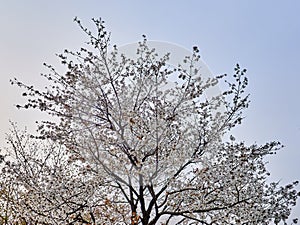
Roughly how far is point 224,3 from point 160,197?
3.00 m

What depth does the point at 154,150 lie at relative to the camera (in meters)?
3.93

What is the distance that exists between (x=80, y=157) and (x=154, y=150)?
0.79 meters

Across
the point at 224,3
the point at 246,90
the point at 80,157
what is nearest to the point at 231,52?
the point at 224,3

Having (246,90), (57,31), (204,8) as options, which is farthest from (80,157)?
(204,8)

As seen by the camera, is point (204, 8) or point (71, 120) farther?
point (204, 8)

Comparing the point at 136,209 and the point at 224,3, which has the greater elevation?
the point at 224,3

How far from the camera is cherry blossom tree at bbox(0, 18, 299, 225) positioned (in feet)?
12.8

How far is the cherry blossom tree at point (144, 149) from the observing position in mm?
3895

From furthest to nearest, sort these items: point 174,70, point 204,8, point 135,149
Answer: point 204,8 < point 174,70 < point 135,149

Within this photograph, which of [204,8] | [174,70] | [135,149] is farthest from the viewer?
[204,8]

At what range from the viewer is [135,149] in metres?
3.91

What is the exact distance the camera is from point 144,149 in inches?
154

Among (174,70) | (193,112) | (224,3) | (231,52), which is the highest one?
(224,3)

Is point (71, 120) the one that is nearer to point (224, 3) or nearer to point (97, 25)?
point (97, 25)
